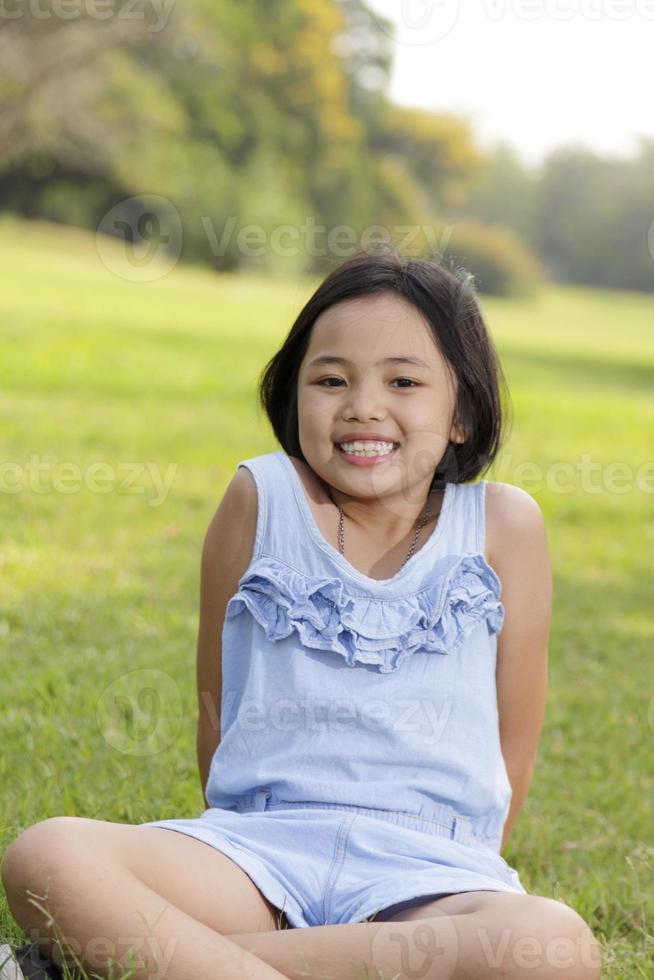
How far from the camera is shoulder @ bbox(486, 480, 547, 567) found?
2.08 metres

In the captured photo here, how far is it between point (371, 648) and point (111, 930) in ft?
1.88

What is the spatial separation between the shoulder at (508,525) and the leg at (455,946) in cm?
61

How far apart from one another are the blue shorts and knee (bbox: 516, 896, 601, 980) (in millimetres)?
115

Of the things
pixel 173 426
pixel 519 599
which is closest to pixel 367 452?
pixel 519 599

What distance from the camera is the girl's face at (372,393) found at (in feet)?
6.56

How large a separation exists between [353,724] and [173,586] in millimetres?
2221

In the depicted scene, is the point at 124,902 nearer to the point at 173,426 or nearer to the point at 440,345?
the point at 440,345

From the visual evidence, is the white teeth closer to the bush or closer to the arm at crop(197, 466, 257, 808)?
the arm at crop(197, 466, 257, 808)

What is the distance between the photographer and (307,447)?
2039mm

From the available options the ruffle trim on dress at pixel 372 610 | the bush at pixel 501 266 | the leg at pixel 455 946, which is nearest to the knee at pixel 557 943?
the leg at pixel 455 946

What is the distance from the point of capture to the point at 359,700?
6.23 ft

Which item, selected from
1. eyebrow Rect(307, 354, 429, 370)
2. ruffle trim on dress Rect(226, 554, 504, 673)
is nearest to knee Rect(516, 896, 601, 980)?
ruffle trim on dress Rect(226, 554, 504, 673)

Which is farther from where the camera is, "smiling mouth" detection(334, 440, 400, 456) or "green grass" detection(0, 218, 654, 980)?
"green grass" detection(0, 218, 654, 980)

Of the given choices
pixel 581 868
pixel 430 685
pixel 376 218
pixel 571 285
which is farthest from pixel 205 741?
pixel 571 285
